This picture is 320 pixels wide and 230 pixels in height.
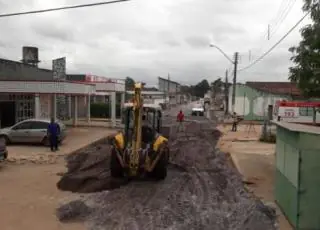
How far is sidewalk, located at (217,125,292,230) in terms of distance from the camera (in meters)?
14.2

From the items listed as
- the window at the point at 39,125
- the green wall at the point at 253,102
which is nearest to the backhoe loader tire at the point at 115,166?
the window at the point at 39,125

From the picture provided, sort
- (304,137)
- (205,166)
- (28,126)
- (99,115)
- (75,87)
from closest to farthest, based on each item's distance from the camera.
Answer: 1. (304,137)
2. (205,166)
3. (28,126)
4. (75,87)
5. (99,115)

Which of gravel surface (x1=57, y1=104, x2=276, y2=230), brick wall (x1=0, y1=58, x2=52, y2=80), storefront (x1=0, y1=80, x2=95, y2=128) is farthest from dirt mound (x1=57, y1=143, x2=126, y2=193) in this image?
brick wall (x1=0, y1=58, x2=52, y2=80)

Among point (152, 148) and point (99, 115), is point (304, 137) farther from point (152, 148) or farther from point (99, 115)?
point (99, 115)

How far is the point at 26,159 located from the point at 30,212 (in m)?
8.91

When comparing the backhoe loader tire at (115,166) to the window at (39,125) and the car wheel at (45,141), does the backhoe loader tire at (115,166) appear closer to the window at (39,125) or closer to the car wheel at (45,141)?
the car wheel at (45,141)

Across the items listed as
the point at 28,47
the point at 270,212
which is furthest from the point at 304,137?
the point at 28,47

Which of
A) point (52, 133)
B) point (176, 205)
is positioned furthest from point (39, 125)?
point (176, 205)

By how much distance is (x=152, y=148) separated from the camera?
14883 millimetres

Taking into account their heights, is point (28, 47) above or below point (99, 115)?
above

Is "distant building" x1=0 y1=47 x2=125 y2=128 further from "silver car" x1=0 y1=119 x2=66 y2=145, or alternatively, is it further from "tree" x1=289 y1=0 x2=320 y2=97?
"tree" x1=289 y1=0 x2=320 y2=97

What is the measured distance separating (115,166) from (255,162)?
25.1 ft

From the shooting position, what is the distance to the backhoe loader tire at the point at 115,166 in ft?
49.7

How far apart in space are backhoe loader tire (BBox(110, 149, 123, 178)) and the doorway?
18.8 metres
